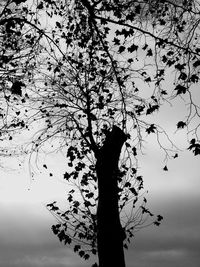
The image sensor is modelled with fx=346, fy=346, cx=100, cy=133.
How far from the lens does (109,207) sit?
785 centimetres

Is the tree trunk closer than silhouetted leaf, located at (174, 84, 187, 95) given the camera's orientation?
No

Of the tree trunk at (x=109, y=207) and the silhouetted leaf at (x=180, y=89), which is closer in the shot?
the silhouetted leaf at (x=180, y=89)

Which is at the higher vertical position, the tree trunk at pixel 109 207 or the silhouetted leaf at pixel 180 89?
the silhouetted leaf at pixel 180 89

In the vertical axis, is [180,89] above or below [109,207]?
above

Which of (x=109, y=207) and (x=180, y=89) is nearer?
(x=180, y=89)

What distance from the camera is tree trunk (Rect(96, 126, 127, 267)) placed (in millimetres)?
7457

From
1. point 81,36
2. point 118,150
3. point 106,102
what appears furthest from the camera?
point 106,102

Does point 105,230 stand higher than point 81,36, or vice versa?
point 81,36

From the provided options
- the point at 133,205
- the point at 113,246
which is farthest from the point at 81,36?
the point at 133,205

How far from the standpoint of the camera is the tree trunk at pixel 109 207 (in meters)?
7.46

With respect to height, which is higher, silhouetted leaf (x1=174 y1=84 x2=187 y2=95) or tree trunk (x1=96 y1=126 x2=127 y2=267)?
silhouetted leaf (x1=174 y1=84 x2=187 y2=95)

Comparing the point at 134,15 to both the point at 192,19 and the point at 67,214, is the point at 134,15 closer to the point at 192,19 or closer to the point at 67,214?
the point at 192,19

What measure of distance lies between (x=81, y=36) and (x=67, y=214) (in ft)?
22.3

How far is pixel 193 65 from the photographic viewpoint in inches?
279
